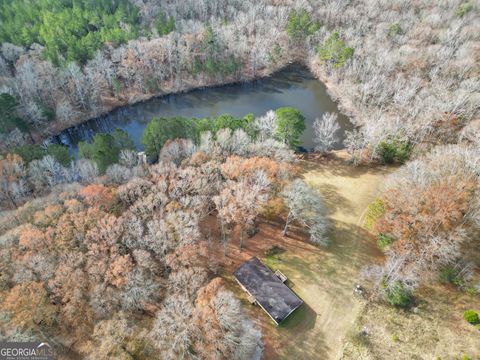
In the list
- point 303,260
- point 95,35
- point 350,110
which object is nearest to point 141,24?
point 95,35

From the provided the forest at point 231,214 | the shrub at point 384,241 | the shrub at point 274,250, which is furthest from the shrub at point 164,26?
the shrub at point 384,241

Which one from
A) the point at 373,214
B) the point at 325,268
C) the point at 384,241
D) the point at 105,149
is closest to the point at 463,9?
the point at 373,214

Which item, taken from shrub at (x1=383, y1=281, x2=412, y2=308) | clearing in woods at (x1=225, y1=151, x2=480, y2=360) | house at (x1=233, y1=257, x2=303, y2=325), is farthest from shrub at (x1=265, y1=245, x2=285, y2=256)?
shrub at (x1=383, y1=281, x2=412, y2=308)

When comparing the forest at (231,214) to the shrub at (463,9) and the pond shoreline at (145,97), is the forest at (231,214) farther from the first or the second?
the shrub at (463,9)

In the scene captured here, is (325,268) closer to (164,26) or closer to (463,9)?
(164,26)

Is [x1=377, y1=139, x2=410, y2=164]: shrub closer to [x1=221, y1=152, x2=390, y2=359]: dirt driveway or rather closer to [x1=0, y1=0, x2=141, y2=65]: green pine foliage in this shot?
[x1=221, y1=152, x2=390, y2=359]: dirt driveway

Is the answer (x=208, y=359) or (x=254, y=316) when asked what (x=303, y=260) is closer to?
(x=254, y=316)
